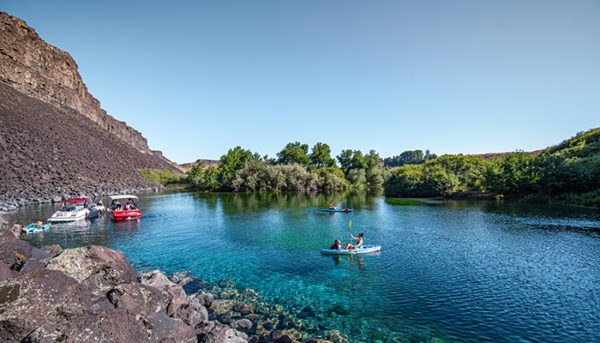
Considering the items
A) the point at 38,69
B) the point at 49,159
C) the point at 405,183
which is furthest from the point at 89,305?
the point at 38,69

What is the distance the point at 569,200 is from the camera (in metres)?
47.6

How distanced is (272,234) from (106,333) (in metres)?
24.4

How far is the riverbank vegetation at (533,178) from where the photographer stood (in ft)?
154

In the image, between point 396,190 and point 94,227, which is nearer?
point 94,227

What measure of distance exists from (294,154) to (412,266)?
115 metres

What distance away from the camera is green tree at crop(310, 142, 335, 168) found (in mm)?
143125

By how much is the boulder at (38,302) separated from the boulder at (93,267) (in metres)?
2.32

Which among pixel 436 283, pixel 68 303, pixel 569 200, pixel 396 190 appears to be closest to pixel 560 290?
pixel 436 283

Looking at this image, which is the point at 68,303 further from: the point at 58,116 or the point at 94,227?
the point at 58,116

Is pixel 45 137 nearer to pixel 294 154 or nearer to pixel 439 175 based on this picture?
pixel 294 154

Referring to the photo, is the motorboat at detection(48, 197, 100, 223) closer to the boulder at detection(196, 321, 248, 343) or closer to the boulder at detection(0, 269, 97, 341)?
the boulder at detection(0, 269, 97, 341)

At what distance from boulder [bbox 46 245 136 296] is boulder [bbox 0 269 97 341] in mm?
2317

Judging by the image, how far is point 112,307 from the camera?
10141 millimetres

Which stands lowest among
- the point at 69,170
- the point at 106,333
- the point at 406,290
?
the point at 406,290
